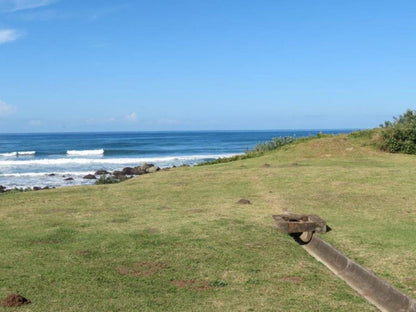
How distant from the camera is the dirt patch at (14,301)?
682 centimetres

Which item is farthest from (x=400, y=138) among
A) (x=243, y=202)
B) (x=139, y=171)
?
(x=139, y=171)

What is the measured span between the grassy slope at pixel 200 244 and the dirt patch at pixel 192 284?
0.7 inches

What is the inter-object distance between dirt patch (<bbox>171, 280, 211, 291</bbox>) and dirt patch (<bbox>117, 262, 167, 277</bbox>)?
678mm

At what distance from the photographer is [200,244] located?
1019 cm

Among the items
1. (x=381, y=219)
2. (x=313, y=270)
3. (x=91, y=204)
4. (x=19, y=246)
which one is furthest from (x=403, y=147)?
(x=19, y=246)

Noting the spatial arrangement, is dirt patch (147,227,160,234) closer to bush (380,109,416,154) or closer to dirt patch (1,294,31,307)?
dirt patch (1,294,31,307)

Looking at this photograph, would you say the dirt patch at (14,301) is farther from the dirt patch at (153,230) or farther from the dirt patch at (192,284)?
the dirt patch at (153,230)

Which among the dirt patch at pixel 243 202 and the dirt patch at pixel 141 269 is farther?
the dirt patch at pixel 243 202

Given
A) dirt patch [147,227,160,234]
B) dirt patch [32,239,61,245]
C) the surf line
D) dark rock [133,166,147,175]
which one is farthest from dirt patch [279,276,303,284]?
dark rock [133,166,147,175]

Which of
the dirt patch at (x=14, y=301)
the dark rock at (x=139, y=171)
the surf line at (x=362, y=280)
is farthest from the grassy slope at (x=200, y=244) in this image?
the dark rock at (x=139, y=171)

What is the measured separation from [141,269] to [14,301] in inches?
96.1

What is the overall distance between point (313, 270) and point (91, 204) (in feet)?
30.8

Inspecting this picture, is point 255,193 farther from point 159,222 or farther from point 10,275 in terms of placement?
point 10,275

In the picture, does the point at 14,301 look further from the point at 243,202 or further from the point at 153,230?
the point at 243,202
